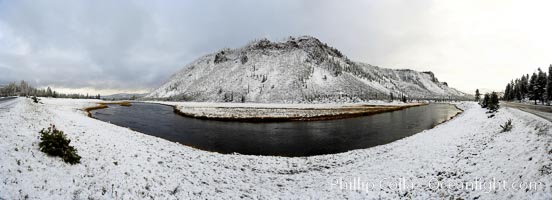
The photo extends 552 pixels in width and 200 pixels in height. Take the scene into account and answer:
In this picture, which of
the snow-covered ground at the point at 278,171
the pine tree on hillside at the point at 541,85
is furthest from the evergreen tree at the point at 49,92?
the pine tree on hillside at the point at 541,85

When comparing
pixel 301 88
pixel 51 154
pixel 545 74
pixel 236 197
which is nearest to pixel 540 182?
pixel 236 197

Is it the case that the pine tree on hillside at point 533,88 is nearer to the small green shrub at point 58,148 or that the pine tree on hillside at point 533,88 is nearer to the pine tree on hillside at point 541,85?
the pine tree on hillside at point 541,85

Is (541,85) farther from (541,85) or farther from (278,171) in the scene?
(278,171)

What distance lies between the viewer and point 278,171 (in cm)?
1703

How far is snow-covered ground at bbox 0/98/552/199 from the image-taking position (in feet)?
30.9

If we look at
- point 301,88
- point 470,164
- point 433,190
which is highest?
point 301,88

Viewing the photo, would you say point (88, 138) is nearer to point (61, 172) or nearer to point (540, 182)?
point (61, 172)

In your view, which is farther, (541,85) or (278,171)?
(541,85)

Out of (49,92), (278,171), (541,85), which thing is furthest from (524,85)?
(49,92)

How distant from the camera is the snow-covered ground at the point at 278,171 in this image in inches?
371

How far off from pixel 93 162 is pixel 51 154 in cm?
166

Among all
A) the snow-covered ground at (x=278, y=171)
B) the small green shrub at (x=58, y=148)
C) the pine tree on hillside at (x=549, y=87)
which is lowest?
the snow-covered ground at (x=278, y=171)

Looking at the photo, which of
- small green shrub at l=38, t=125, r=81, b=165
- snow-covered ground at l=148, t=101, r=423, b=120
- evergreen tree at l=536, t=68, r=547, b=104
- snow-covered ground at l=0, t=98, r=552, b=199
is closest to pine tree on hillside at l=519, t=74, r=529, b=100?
evergreen tree at l=536, t=68, r=547, b=104

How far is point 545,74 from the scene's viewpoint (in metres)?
76.5
